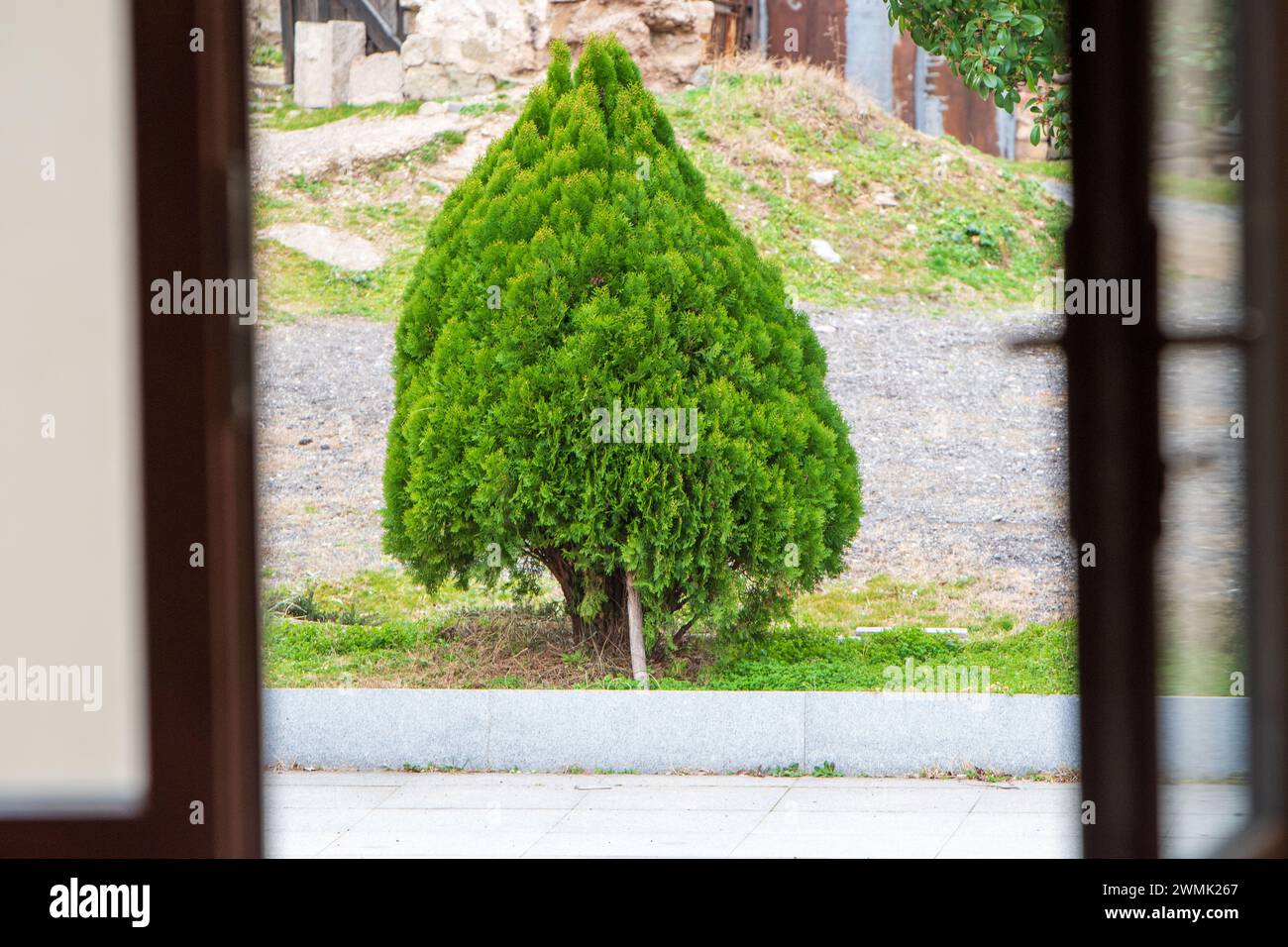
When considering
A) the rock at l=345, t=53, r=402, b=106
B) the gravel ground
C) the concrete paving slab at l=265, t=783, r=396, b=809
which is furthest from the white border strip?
the rock at l=345, t=53, r=402, b=106

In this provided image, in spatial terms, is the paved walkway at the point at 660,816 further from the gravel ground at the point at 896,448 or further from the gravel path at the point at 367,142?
the gravel path at the point at 367,142

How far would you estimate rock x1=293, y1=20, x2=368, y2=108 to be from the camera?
9.00 meters

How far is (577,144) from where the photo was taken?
4.21 meters

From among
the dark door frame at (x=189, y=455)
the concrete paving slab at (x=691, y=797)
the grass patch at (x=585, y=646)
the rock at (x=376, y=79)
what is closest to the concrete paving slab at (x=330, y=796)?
the grass patch at (x=585, y=646)

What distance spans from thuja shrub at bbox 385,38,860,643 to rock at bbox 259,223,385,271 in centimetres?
401

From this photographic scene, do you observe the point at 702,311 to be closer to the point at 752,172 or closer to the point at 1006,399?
the point at 1006,399

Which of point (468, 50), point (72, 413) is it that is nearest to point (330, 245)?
point (468, 50)

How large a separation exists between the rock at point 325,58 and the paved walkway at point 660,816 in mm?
6675

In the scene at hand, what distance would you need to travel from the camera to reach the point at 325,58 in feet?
29.6

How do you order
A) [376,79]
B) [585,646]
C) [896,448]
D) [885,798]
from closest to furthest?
1. [885,798]
2. [585,646]
3. [896,448]
4. [376,79]

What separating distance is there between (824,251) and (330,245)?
132 inches

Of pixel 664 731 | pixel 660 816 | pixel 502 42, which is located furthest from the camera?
pixel 502 42

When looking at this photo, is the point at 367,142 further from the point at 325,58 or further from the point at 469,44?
the point at 469,44

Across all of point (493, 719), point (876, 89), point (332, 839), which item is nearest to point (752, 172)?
point (876, 89)
